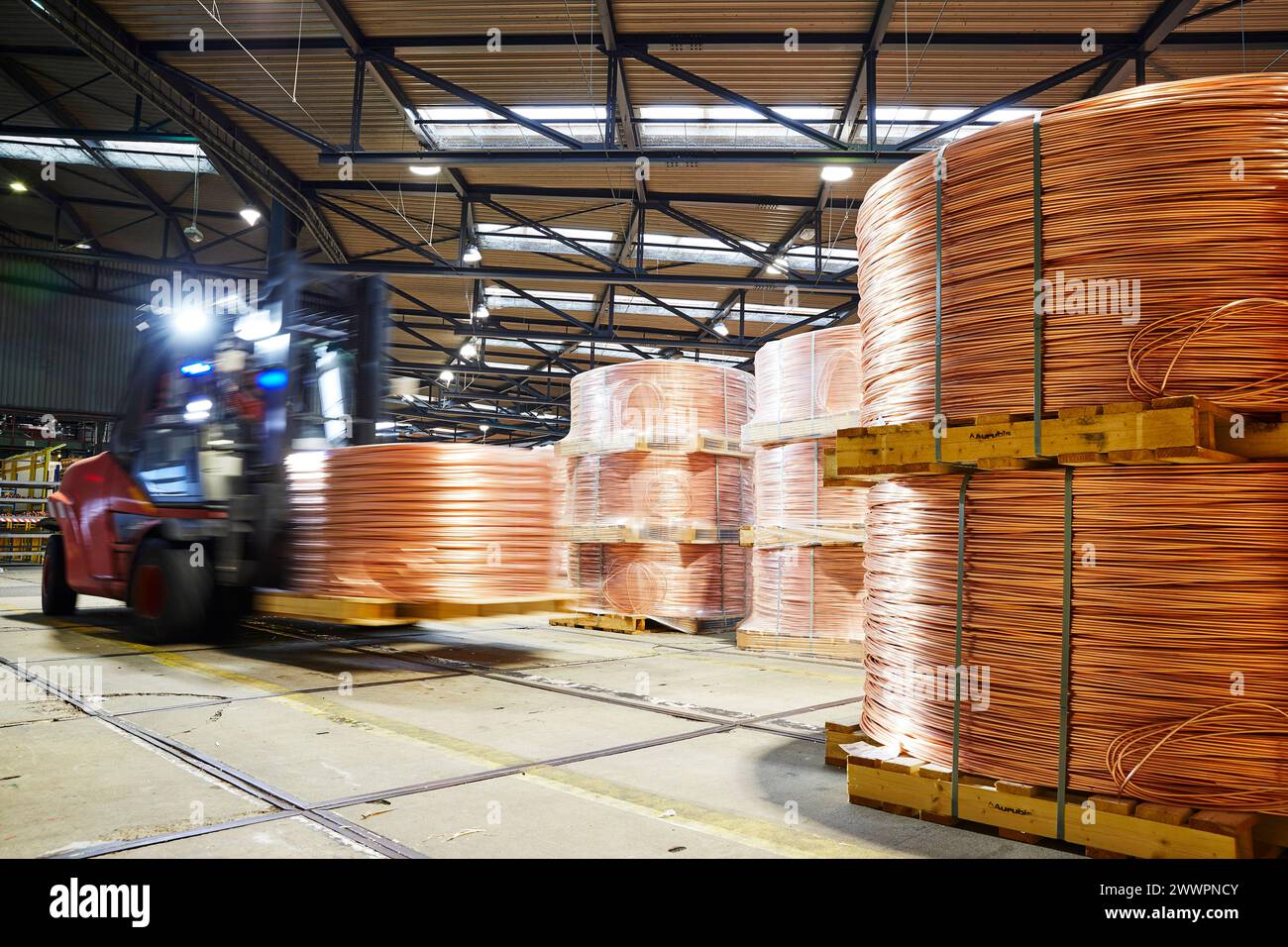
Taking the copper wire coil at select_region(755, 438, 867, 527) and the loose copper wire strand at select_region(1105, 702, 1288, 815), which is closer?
the loose copper wire strand at select_region(1105, 702, 1288, 815)

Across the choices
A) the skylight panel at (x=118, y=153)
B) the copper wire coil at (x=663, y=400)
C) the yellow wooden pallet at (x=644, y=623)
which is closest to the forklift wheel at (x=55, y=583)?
the yellow wooden pallet at (x=644, y=623)

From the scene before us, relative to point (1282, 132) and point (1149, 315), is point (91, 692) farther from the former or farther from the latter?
point (1282, 132)

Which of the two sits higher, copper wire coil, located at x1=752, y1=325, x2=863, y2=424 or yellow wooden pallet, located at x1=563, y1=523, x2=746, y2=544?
copper wire coil, located at x1=752, y1=325, x2=863, y2=424

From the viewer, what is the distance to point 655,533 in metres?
9.35

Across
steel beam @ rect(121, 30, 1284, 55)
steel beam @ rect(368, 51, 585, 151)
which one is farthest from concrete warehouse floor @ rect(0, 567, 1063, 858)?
steel beam @ rect(121, 30, 1284, 55)

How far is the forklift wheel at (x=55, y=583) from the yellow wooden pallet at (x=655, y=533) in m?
6.00

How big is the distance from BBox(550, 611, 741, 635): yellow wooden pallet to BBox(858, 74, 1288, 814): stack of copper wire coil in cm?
619

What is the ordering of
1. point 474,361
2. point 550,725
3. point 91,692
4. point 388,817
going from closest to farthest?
point 388,817
point 550,725
point 91,692
point 474,361

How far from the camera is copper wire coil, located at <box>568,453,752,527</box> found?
374 inches

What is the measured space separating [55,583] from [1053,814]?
10.7 m

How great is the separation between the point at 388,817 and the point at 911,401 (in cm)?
263

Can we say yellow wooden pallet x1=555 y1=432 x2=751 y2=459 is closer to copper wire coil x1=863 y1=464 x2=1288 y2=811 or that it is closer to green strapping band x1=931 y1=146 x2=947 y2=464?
green strapping band x1=931 y1=146 x2=947 y2=464

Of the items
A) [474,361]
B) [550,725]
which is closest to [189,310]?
[550,725]

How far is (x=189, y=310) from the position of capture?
24.2 feet
